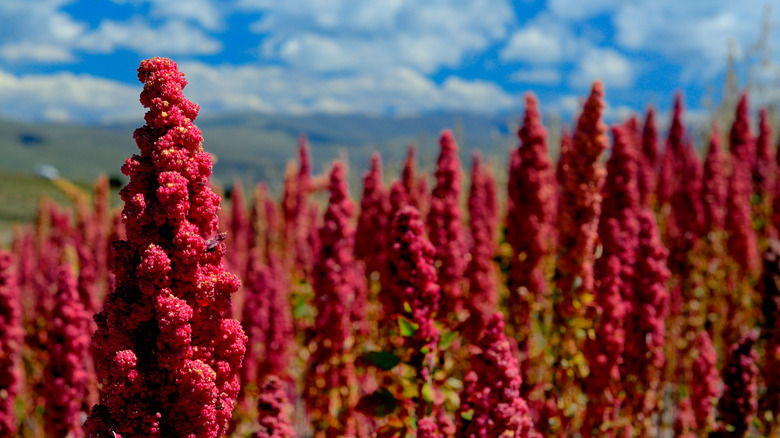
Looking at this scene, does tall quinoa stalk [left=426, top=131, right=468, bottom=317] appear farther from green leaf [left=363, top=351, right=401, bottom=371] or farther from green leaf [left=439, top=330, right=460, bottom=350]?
green leaf [left=363, top=351, right=401, bottom=371]

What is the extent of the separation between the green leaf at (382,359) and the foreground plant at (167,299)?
4.36 ft

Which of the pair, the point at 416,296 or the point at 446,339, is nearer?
the point at 416,296

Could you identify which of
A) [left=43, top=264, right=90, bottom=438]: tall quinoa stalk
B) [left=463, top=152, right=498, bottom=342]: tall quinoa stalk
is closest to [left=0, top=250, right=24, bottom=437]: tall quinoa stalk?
[left=43, top=264, right=90, bottom=438]: tall quinoa stalk

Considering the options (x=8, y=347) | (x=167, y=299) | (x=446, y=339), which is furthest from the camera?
(x=8, y=347)

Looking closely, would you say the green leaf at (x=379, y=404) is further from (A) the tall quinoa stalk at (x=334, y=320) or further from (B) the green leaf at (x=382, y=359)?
(A) the tall quinoa stalk at (x=334, y=320)

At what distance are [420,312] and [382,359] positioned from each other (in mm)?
359

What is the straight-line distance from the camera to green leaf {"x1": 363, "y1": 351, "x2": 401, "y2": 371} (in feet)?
12.0

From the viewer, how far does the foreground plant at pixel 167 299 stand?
7.41 feet

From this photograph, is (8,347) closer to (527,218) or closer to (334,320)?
(334,320)

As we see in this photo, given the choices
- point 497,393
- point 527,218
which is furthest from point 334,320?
point 497,393

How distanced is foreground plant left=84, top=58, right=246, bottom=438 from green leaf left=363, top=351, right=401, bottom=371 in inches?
52.4

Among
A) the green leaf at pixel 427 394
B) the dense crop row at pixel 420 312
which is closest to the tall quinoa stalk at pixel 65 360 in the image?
the dense crop row at pixel 420 312

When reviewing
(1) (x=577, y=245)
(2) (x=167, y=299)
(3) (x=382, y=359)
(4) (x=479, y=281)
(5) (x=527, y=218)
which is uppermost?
(5) (x=527, y=218)

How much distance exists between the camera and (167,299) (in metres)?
2.25
